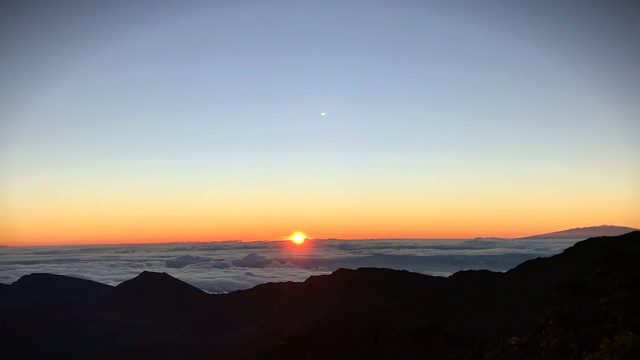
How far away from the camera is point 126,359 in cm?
11400

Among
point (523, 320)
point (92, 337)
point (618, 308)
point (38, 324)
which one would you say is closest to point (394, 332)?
point (523, 320)

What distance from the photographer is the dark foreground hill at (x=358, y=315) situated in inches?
1599

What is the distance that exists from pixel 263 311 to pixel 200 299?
28911 mm

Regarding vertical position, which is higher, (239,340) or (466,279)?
(466,279)

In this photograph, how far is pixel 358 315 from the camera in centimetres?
8694

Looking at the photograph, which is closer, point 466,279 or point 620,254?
point 620,254

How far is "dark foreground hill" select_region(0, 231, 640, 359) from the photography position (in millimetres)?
40625

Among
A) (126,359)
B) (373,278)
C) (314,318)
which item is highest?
(373,278)

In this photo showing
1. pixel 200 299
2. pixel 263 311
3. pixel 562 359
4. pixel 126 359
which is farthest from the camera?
pixel 200 299

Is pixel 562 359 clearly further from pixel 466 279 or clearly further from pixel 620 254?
pixel 466 279

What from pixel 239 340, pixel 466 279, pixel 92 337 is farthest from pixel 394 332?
pixel 92 337

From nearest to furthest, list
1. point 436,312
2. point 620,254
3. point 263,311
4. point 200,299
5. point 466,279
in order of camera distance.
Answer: point 620,254, point 436,312, point 466,279, point 263,311, point 200,299

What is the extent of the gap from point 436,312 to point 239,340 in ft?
147

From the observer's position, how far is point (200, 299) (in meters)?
150
